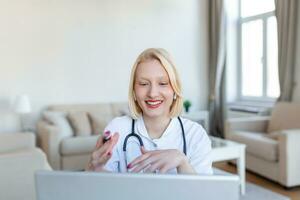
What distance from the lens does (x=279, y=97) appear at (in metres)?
4.34

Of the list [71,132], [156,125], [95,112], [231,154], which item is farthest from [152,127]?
[95,112]

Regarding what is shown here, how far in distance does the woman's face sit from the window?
4.09 m

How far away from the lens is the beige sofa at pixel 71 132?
390 cm

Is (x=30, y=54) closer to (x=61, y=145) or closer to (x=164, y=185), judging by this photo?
(x=61, y=145)

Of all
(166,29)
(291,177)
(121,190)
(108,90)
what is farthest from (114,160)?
(166,29)

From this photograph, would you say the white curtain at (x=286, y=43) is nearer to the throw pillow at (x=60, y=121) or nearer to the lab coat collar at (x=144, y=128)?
the throw pillow at (x=60, y=121)

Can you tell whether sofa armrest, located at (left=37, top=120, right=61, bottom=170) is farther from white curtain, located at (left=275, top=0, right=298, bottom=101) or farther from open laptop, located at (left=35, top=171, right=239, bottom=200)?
open laptop, located at (left=35, top=171, right=239, bottom=200)

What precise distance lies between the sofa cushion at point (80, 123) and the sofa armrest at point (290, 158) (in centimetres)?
228

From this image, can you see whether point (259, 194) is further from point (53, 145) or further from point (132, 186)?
point (132, 186)

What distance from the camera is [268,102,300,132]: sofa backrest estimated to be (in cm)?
388

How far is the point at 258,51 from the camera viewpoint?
5109 millimetres

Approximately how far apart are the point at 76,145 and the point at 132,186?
3.52 m

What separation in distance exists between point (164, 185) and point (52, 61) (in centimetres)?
443

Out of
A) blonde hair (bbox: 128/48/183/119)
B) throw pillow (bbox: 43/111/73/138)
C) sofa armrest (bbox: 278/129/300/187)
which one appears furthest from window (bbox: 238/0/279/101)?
blonde hair (bbox: 128/48/183/119)
